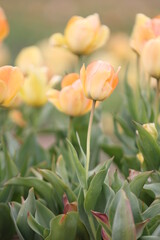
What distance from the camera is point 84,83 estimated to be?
115 cm

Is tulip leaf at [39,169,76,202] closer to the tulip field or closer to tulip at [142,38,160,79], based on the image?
the tulip field

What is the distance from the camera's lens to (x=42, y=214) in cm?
116

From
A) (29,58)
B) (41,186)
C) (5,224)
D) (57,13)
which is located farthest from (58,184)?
(57,13)

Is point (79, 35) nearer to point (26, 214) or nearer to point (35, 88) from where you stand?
point (35, 88)

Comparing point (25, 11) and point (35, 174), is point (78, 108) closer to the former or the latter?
point (35, 174)

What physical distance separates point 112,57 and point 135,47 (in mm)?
1577

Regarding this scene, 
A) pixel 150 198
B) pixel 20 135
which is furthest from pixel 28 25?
pixel 150 198

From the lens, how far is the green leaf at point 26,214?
3.75ft

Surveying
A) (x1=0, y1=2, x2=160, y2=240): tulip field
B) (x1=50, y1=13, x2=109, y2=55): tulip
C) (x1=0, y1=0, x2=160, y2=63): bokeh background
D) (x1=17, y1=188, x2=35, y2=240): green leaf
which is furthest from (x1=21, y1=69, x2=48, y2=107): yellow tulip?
(x1=0, y1=0, x2=160, y2=63): bokeh background

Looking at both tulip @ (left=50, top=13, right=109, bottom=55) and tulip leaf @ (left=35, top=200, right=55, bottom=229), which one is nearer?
tulip leaf @ (left=35, top=200, right=55, bottom=229)

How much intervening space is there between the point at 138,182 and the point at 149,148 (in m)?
0.12

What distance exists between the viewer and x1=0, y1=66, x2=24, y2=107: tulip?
1180 mm

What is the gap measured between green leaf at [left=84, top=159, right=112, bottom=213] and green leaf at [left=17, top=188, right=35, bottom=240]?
0.11 meters

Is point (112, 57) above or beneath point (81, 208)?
beneath
